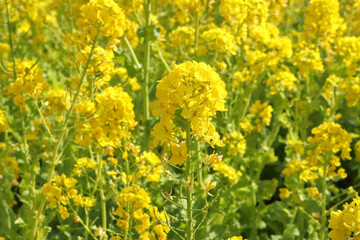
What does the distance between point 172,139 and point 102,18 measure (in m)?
0.90

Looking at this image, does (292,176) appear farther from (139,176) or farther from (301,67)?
(139,176)

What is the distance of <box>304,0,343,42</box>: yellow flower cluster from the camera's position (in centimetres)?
409

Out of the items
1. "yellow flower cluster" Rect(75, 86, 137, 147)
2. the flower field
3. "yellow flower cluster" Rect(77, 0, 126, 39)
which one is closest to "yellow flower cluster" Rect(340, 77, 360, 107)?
the flower field

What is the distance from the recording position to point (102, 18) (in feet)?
7.92

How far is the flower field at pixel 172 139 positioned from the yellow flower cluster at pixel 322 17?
11 mm

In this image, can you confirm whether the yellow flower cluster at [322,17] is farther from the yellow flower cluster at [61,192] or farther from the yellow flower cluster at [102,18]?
the yellow flower cluster at [61,192]

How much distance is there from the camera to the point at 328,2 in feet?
13.4

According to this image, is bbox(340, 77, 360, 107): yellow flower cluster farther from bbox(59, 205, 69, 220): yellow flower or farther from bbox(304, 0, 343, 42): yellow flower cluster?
bbox(59, 205, 69, 220): yellow flower

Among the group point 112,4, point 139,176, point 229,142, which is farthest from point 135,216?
point 229,142

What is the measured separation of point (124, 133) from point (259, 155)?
167 cm

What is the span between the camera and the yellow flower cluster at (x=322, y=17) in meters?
4.09

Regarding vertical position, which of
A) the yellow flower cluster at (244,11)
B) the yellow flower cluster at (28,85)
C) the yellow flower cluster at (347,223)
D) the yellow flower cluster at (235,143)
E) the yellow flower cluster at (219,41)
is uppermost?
the yellow flower cluster at (244,11)

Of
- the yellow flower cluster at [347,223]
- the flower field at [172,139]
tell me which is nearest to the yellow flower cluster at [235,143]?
the flower field at [172,139]

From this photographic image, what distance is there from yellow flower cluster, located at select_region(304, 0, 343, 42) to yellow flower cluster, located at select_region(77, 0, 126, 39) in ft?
7.42
